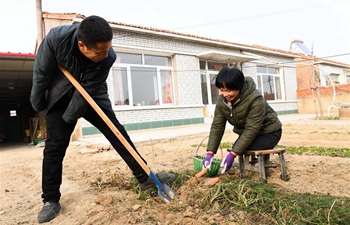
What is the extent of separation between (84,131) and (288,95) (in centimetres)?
1137

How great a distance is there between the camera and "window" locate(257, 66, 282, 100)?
1355 centimetres

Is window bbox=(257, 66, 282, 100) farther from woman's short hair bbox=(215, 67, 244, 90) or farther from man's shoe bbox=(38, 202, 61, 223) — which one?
man's shoe bbox=(38, 202, 61, 223)

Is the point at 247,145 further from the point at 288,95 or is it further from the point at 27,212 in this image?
the point at 288,95

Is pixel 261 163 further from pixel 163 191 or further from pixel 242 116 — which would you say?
pixel 163 191

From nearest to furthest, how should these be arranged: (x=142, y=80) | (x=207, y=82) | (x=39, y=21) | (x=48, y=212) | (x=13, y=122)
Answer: (x=48, y=212)
(x=39, y=21)
(x=142, y=80)
(x=207, y=82)
(x=13, y=122)

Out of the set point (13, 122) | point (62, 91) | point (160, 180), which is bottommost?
point (160, 180)

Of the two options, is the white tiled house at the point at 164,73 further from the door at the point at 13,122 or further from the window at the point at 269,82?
the door at the point at 13,122

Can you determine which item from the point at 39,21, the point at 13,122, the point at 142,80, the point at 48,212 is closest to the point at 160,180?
the point at 48,212

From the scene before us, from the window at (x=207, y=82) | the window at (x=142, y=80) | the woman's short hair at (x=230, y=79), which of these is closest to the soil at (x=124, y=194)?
the woman's short hair at (x=230, y=79)

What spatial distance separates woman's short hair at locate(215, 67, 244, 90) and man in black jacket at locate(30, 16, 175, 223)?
982 mm

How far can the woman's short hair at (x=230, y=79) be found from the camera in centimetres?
234

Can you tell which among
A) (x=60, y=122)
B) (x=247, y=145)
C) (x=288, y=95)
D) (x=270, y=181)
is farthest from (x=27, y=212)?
(x=288, y=95)

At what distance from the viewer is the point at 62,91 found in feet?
6.77

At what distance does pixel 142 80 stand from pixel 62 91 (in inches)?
289
